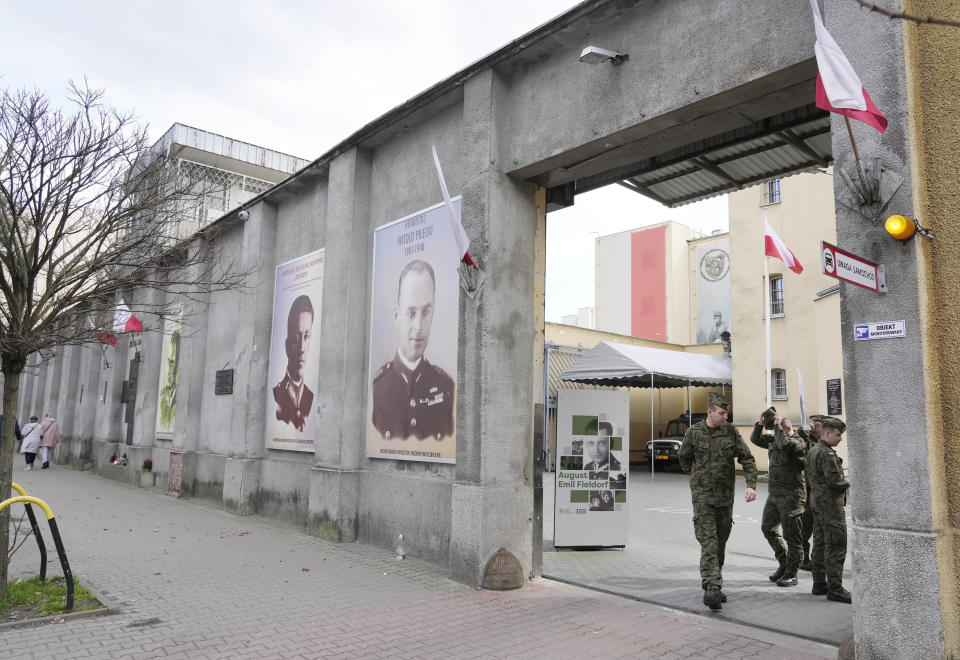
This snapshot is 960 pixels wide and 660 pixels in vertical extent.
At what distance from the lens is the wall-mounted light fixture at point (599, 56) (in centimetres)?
677

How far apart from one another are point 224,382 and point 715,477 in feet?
34.7

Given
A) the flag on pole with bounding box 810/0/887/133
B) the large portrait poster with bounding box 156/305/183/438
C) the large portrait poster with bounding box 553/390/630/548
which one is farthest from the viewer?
the large portrait poster with bounding box 156/305/183/438

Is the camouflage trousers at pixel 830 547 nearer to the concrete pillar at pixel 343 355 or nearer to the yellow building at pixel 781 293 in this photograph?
the concrete pillar at pixel 343 355

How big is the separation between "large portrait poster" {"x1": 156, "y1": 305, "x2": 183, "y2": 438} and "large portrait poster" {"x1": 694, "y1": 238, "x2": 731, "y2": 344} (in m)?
34.5

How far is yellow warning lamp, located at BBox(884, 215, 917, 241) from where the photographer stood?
4.62m

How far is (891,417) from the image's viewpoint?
15.0 ft

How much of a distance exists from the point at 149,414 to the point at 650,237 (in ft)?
123

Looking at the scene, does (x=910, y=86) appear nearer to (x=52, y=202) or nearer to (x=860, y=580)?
(x=860, y=580)

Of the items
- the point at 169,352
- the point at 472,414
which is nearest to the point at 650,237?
the point at 169,352

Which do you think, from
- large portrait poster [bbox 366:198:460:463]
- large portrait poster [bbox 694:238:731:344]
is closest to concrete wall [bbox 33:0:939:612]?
large portrait poster [bbox 366:198:460:463]

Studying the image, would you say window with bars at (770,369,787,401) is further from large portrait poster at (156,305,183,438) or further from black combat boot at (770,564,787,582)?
large portrait poster at (156,305,183,438)

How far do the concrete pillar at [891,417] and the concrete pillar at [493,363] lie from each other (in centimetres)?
377

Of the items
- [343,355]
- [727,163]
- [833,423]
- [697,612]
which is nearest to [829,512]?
[833,423]

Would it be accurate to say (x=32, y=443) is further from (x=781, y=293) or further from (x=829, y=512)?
(x=781, y=293)
